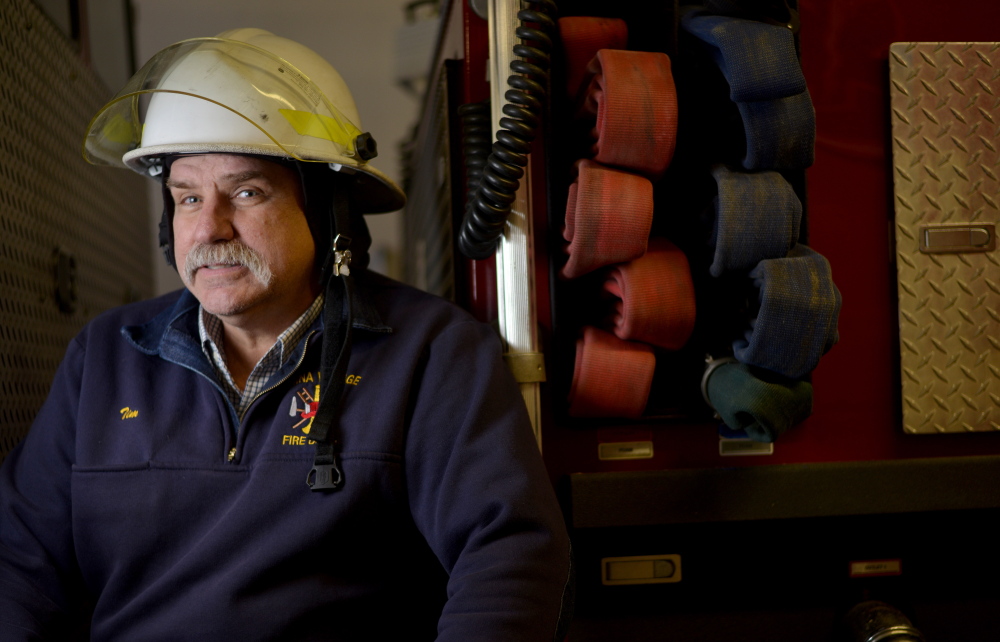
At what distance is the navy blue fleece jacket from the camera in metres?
1.24

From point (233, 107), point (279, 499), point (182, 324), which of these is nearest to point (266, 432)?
point (279, 499)

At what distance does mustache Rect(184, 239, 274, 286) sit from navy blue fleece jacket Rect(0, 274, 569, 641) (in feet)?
0.51

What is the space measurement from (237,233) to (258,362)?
0.29 m

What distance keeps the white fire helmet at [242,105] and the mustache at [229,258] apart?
20cm

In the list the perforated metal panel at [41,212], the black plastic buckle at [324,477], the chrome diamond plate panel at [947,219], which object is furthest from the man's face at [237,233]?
the chrome diamond plate panel at [947,219]

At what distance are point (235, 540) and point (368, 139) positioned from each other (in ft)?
2.82

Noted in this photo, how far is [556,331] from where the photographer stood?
1.50 m

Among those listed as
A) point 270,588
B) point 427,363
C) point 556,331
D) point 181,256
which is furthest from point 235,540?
point 556,331

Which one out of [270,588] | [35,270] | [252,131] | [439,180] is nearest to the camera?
[270,588]

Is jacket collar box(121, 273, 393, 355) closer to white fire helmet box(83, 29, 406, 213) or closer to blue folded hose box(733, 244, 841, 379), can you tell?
white fire helmet box(83, 29, 406, 213)

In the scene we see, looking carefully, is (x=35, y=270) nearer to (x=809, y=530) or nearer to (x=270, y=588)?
(x=270, y=588)

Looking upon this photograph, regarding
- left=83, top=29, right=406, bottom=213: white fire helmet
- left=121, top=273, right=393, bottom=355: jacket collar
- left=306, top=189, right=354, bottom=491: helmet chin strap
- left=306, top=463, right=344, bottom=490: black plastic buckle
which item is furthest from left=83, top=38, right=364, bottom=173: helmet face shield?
left=306, top=463, right=344, bottom=490: black plastic buckle

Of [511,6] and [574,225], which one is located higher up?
[511,6]

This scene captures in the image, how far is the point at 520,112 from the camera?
1.29m
